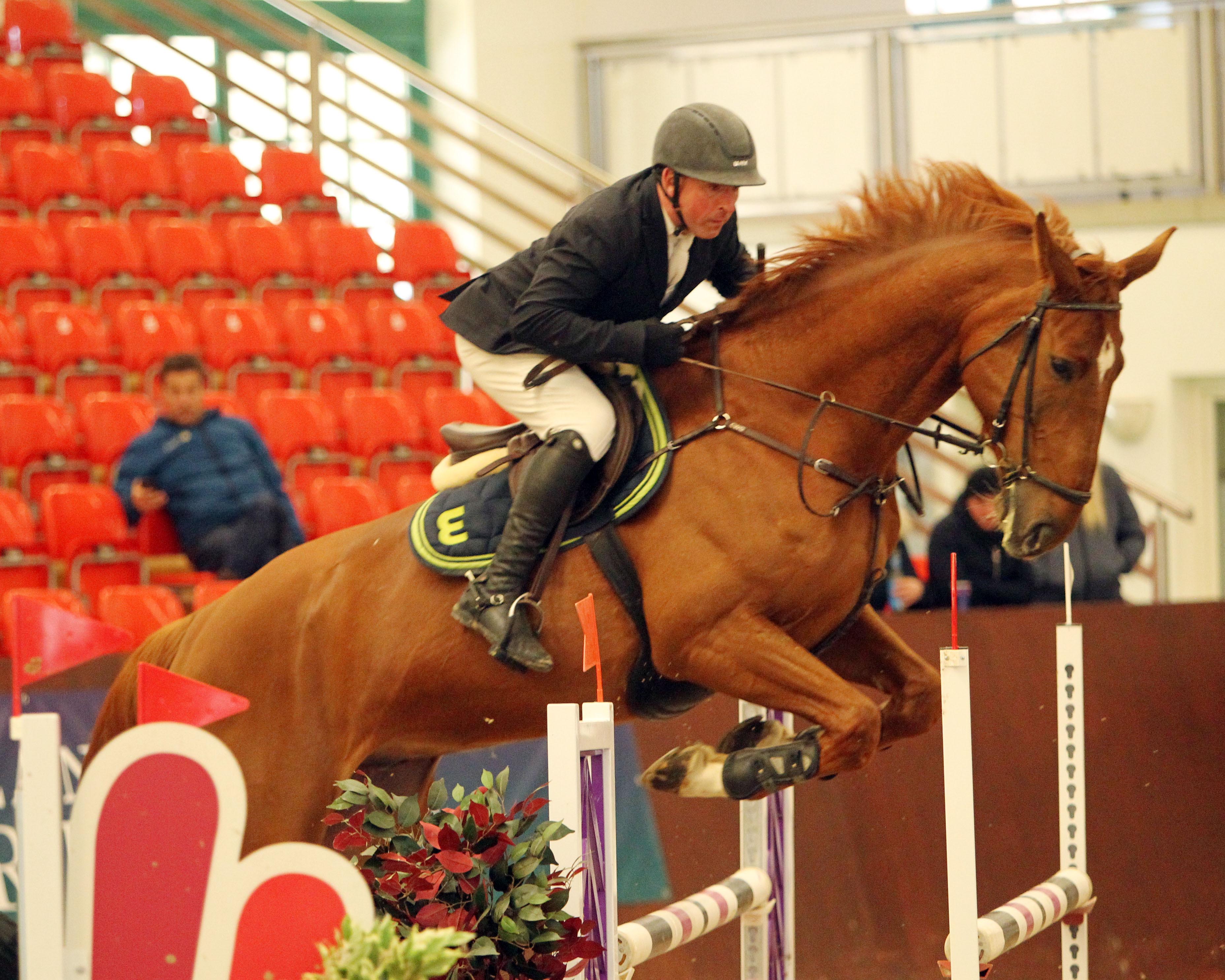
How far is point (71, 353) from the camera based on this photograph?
6.56 metres

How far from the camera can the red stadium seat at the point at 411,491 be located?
21.1ft

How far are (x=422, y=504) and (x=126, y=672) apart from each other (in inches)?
36.1

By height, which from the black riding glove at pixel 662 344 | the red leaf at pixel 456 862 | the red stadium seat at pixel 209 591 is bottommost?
the red leaf at pixel 456 862

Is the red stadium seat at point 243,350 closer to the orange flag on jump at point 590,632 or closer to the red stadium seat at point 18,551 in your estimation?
the red stadium seat at point 18,551

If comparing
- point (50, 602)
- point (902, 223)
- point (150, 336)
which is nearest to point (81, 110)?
point (150, 336)

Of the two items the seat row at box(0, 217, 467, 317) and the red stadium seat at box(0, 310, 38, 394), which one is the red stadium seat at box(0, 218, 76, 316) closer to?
the seat row at box(0, 217, 467, 317)

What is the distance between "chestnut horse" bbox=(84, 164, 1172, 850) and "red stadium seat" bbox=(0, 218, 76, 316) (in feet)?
12.8

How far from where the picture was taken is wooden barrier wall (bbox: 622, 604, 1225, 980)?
4.32 meters

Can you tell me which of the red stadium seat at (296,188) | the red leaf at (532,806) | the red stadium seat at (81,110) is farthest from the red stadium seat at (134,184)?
the red leaf at (532,806)

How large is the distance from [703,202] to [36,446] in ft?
12.0

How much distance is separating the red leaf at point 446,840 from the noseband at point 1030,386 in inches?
54.7

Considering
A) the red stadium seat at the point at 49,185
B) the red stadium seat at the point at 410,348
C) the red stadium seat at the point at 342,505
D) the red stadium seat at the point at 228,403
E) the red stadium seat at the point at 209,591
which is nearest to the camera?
the red stadium seat at the point at 209,591

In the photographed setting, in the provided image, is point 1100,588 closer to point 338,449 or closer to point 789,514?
point 789,514

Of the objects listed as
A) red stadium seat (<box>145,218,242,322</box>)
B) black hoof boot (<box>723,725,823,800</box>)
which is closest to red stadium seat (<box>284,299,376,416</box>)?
red stadium seat (<box>145,218,242,322</box>)
